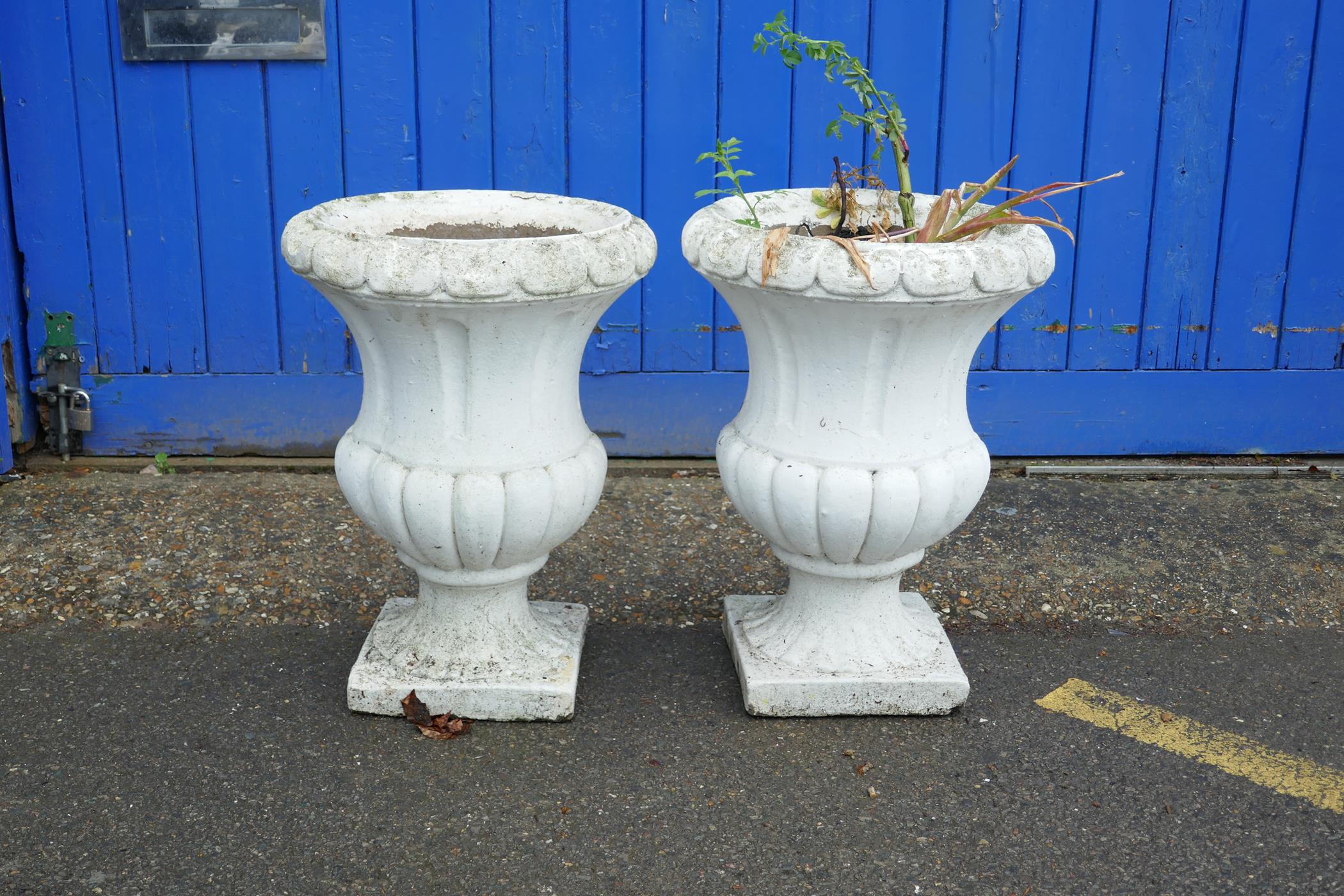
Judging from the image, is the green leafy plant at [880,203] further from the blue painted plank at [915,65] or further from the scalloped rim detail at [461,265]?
the blue painted plank at [915,65]

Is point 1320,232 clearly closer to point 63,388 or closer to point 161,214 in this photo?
point 161,214

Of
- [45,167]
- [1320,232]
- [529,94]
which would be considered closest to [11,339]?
[45,167]

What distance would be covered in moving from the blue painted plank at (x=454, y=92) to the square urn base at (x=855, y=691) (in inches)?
66.4

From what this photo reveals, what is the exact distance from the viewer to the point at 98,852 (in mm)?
2072

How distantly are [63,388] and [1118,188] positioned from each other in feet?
9.81

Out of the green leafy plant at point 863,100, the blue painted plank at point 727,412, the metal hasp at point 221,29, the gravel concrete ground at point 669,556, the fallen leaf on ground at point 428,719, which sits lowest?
the fallen leaf on ground at point 428,719

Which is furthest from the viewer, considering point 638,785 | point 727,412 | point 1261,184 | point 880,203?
point 727,412

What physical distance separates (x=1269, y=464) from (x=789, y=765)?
2132mm

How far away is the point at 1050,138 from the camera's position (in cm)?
349

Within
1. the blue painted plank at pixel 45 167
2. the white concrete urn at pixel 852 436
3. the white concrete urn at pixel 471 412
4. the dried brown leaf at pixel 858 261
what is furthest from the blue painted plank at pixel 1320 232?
the blue painted plank at pixel 45 167

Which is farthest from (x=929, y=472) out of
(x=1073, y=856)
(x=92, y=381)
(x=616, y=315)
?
(x=92, y=381)

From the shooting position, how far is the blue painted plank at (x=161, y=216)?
134 inches

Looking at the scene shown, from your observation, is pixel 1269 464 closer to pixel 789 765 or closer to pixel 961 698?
pixel 961 698

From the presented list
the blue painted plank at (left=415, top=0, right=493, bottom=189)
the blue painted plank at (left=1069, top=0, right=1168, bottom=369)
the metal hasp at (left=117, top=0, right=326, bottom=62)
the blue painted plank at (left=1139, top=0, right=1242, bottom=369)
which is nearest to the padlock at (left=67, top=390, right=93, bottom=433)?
the metal hasp at (left=117, top=0, right=326, bottom=62)
